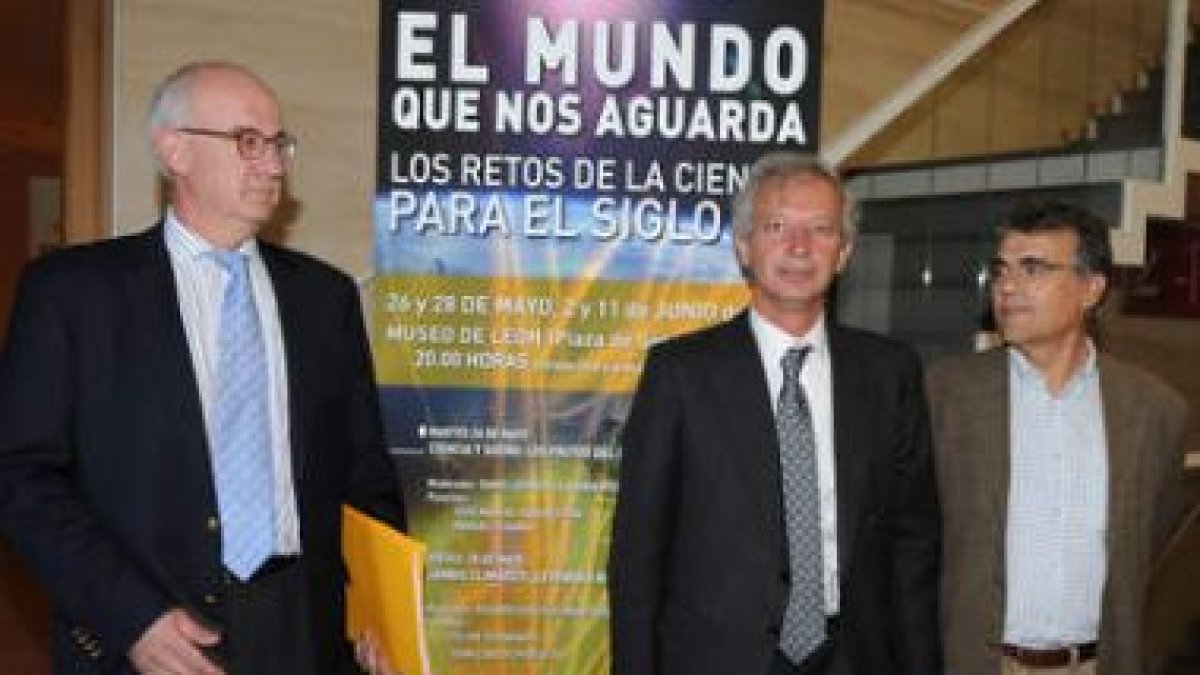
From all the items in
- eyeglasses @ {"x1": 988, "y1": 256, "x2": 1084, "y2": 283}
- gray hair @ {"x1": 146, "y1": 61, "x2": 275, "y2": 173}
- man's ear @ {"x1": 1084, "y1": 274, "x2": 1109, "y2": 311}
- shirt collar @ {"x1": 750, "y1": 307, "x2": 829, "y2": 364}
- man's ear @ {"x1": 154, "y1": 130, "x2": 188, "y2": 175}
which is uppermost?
gray hair @ {"x1": 146, "y1": 61, "x2": 275, "y2": 173}

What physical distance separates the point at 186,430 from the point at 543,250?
1220 millimetres

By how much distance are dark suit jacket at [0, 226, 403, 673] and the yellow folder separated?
63 mm

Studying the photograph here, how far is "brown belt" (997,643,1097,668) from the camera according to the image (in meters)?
2.44

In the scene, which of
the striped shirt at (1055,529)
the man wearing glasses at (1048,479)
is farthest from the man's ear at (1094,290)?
the striped shirt at (1055,529)

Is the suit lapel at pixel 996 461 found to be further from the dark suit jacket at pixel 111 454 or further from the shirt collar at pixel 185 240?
A: the shirt collar at pixel 185 240

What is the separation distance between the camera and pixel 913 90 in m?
3.69

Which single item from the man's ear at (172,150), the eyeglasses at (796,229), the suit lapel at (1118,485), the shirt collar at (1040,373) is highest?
the man's ear at (172,150)

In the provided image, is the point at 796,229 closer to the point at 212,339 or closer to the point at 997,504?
the point at 997,504

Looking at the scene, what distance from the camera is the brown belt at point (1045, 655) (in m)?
2.44

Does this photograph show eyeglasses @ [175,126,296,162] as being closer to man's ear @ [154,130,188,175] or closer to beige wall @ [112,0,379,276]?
man's ear @ [154,130,188,175]

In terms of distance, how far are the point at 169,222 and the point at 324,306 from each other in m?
0.29

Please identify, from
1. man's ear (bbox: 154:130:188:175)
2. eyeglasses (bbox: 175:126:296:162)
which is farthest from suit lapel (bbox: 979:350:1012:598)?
man's ear (bbox: 154:130:188:175)

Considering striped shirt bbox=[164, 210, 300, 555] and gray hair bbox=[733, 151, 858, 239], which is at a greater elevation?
gray hair bbox=[733, 151, 858, 239]

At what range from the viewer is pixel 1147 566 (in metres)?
2.55
